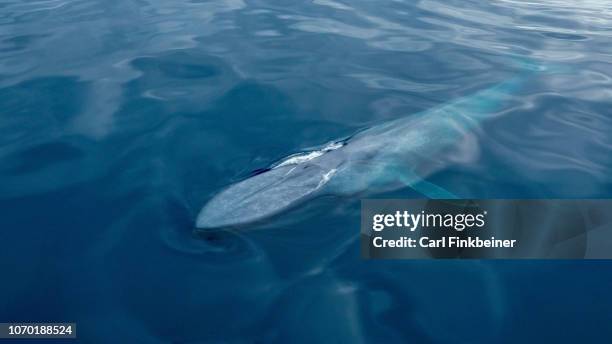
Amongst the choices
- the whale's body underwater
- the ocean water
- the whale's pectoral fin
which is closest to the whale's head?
the whale's body underwater

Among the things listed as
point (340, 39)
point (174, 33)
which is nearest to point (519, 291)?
point (340, 39)

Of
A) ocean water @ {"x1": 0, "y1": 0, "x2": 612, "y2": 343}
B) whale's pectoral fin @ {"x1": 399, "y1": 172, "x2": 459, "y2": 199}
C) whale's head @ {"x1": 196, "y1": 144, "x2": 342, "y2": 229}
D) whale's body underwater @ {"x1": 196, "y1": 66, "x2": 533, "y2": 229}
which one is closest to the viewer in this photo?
ocean water @ {"x1": 0, "y1": 0, "x2": 612, "y2": 343}

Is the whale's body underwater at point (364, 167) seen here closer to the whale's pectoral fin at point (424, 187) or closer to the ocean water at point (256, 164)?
the whale's pectoral fin at point (424, 187)

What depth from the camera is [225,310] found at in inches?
205

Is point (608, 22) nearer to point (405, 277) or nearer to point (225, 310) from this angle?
point (405, 277)

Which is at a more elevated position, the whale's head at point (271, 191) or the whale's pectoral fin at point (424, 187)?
the whale's head at point (271, 191)

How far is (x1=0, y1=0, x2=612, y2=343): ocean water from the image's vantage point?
17.1 ft

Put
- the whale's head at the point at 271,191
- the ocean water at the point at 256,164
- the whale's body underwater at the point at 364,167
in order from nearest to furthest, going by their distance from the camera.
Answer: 1. the ocean water at the point at 256,164
2. the whale's head at the point at 271,191
3. the whale's body underwater at the point at 364,167

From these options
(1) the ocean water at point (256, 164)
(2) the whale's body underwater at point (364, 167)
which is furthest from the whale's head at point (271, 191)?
(1) the ocean water at point (256, 164)

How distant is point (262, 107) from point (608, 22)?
12.3 metres

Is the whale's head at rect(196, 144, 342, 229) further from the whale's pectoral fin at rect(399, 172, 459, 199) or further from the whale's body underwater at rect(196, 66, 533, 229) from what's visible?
the whale's pectoral fin at rect(399, 172, 459, 199)

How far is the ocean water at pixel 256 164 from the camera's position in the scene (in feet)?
17.1

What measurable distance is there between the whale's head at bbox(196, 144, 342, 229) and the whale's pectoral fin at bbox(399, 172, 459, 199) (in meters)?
0.99

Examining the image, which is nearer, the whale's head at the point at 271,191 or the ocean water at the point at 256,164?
the ocean water at the point at 256,164
